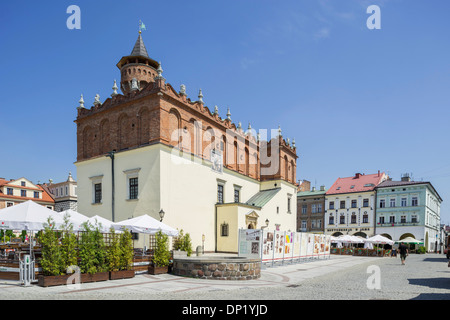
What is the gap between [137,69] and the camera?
30.7 meters

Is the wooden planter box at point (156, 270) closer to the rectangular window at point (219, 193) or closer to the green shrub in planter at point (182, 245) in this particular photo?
the green shrub in planter at point (182, 245)

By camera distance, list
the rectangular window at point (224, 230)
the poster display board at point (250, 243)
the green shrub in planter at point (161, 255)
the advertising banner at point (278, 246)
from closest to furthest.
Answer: the green shrub in planter at point (161, 255) → the poster display board at point (250, 243) → the advertising banner at point (278, 246) → the rectangular window at point (224, 230)

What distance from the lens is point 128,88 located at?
30.9m

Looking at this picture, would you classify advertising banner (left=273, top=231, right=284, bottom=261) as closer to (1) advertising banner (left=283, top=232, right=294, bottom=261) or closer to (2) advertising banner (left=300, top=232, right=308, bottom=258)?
(1) advertising banner (left=283, top=232, right=294, bottom=261)

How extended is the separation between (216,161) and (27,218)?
1999cm

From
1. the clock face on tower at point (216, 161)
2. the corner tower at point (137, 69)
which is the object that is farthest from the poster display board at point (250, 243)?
the corner tower at point (137, 69)

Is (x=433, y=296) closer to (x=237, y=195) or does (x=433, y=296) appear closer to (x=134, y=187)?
(x=134, y=187)

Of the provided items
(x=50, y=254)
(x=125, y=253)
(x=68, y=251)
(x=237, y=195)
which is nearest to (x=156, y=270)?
(x=125, y=253)

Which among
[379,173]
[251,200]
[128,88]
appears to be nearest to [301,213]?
[379,173]

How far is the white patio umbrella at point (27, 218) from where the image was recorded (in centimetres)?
1144

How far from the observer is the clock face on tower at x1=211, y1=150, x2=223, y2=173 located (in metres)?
30.1

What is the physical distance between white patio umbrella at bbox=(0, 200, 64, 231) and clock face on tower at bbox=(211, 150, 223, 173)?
1821 centimetres

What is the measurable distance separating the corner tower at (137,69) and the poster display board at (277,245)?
1839cm

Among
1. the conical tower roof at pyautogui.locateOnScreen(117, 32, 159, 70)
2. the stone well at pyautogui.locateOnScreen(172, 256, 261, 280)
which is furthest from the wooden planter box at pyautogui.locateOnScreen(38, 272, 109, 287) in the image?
the conical tower roof at pyautogui.locateOnScreen(117, 32, 159, 70)
